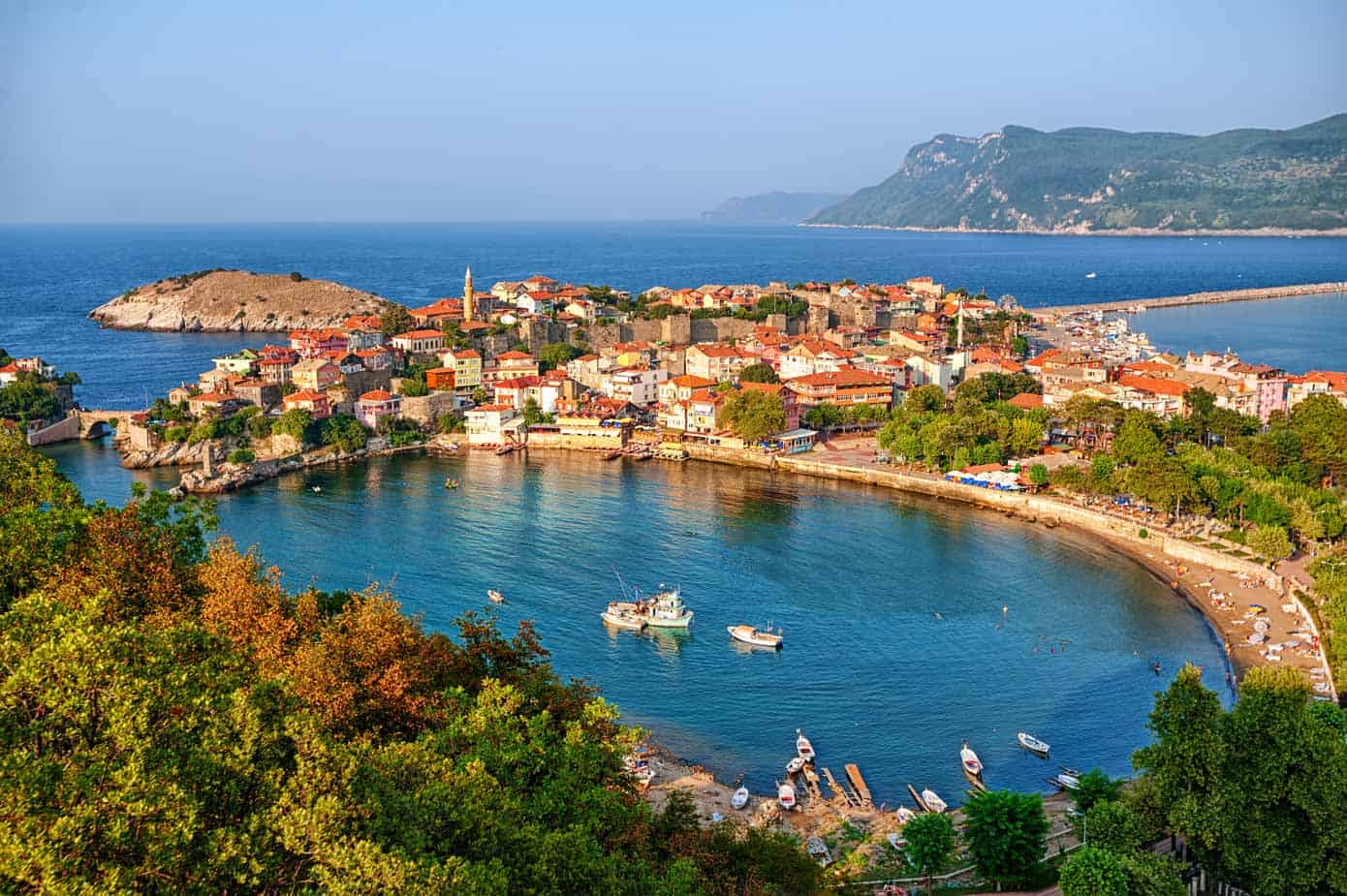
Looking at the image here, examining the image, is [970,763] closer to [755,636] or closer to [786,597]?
[755,636]

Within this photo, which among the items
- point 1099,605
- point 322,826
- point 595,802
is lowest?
point 1099,605

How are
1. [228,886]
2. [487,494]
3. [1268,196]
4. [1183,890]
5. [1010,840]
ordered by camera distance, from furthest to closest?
[1268,196] < [487,494] < [1010,840] < [1183,890] < [228,886]

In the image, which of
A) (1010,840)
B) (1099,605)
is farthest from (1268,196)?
(1010,840)

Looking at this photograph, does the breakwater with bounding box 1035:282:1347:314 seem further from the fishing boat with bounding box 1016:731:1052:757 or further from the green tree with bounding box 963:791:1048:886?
the green tree with bounding box 963:791:1048:886

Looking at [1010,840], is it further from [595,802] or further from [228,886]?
[228,886]

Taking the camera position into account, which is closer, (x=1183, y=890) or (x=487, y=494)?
(x=1183, y=890)

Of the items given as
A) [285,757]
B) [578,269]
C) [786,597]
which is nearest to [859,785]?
[786,597]

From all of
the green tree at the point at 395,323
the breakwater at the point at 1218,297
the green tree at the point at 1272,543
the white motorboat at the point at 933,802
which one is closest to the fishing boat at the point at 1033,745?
the white motorboat at the point at 933,802
